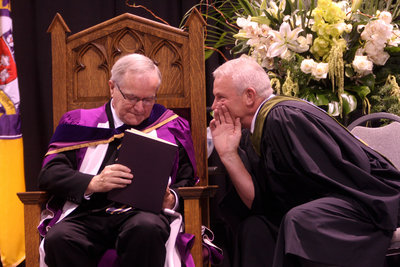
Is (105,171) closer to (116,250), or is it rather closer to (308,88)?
(116,250)

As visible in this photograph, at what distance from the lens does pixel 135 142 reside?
7.97 feet

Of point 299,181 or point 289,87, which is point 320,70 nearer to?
point 289,87

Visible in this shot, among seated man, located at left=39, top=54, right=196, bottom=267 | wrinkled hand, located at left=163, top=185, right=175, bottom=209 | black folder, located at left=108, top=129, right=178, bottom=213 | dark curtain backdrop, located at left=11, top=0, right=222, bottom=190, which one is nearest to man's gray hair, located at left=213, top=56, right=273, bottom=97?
seated man, located at left=39, top=54, right=196, bottom=267

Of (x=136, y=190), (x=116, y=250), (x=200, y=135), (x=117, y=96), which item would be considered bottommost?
(x=116, y=250)

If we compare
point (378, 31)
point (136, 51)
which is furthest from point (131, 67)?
point (378, 31)

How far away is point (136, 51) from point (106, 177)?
1006mm

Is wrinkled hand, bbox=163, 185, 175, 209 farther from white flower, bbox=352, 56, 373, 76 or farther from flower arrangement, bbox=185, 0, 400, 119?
white flower, bbox=352, 56, 373, 76

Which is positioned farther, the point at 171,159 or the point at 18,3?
the point at 18,3

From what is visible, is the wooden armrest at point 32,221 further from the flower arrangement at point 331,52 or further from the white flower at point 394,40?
the white flower at point 394,40

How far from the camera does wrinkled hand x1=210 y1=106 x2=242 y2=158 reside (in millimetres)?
2652

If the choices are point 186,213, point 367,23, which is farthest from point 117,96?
point 367,23

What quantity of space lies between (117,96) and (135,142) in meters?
0.49

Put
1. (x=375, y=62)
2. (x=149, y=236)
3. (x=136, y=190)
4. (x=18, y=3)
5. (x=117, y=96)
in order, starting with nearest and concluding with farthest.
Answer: (x=149, y=236)
(x=136, y=190)
(x=117, y=96)
(x=375, y=62)
(x=18, y=3)

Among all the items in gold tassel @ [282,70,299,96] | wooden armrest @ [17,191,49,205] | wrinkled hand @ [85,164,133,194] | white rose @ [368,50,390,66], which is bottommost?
wooden armrest @ [17,191,49,205]
